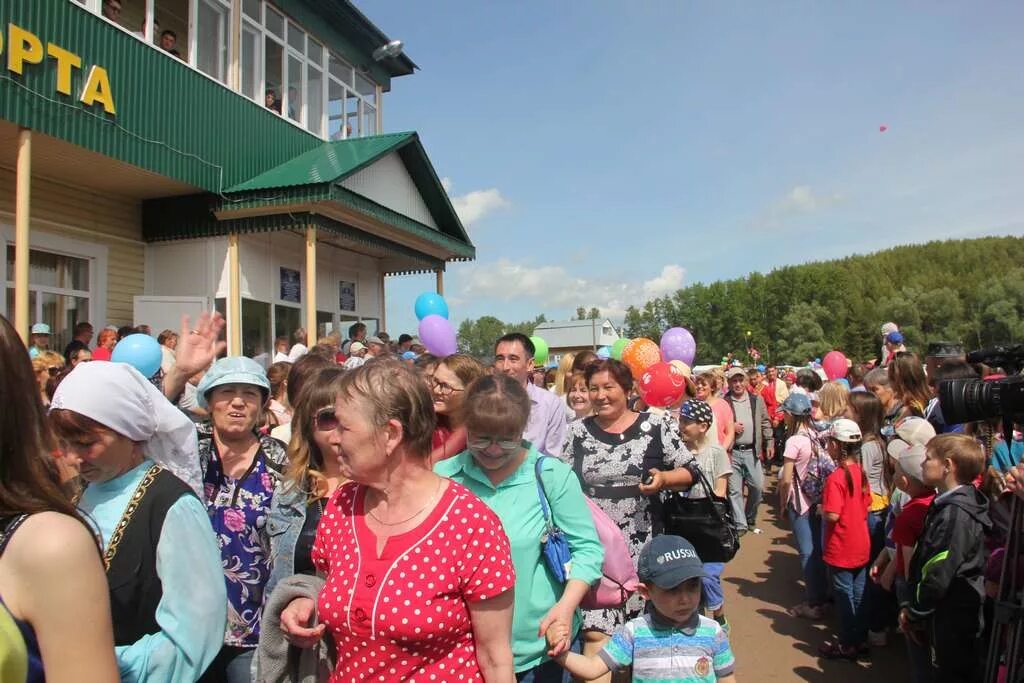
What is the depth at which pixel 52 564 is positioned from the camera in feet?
3.89

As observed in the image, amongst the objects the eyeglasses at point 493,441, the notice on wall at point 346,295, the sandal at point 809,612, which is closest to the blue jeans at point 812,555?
the sandal at point 809,612

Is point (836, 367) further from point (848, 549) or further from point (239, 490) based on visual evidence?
point (239, 490)

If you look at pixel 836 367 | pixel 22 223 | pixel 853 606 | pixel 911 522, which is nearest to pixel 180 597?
pixel 911 522

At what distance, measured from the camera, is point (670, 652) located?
2.54m

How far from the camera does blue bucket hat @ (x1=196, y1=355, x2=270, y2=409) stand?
283 centimetres

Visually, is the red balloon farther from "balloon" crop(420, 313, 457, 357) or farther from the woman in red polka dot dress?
the woman in red polka dot dress

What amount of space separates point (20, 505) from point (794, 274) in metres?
75.4

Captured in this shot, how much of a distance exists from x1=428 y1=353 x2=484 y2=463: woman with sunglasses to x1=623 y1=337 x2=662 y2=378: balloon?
379cm

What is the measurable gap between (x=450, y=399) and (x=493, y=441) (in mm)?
825

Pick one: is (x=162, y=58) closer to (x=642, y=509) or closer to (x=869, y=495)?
(x=642, y=509)

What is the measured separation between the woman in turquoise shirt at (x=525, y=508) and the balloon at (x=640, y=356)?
14.4 ft

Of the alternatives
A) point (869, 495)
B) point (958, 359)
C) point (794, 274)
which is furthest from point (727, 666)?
point (794, 274)

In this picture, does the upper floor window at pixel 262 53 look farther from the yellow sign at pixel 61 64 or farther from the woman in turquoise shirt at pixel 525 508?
the woman in turquoise shirt at pixel 525 508

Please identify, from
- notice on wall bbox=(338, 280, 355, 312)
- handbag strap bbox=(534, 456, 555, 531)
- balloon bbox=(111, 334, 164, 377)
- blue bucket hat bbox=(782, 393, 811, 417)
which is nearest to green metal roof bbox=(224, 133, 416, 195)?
notice on wall bbox=(338, 280, 355, 312)
